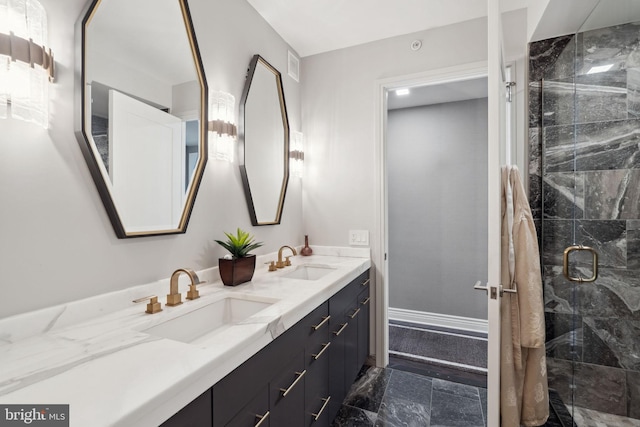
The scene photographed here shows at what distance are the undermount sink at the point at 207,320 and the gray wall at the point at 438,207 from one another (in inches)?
92.0

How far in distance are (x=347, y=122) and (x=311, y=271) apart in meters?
1.23

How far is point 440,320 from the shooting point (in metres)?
3.16

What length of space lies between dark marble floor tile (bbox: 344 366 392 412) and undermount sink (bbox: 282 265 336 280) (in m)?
0.81

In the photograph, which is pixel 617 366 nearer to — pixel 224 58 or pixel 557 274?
pixel 557 274

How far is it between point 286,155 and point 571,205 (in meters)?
1.90

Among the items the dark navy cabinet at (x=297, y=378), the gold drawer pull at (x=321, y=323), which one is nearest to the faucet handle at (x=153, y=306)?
the dark navy cabinet at (x=297, y=378)

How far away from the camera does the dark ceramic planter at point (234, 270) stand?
1511mm

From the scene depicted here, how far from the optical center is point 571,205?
5.84 ft

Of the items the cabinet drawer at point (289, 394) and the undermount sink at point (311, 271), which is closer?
the cabinet drawer at point (289, 394)

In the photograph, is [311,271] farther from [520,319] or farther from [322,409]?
[520,319]

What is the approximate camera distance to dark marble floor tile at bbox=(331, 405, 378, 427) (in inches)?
68.6

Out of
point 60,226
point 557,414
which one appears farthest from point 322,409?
point 557,414

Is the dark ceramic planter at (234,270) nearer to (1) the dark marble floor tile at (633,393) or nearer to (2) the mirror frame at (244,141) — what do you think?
(2) the mirror frame at (244,141)

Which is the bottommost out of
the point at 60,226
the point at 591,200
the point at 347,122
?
the point at 60,226
